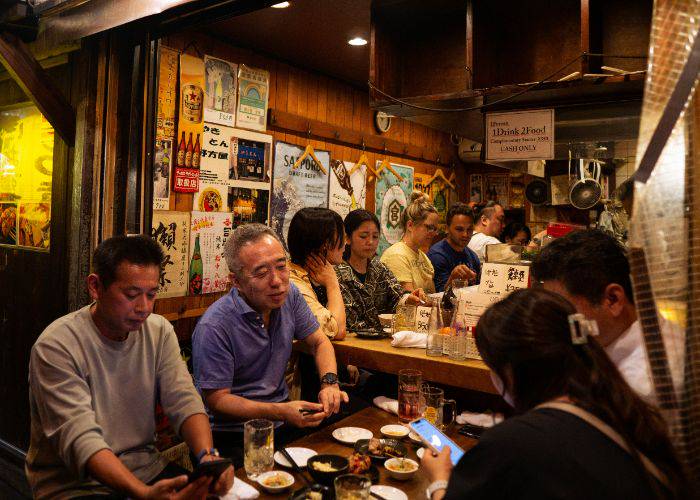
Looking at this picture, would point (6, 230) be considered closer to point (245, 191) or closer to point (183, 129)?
point (183, 129)

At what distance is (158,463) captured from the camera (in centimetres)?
213

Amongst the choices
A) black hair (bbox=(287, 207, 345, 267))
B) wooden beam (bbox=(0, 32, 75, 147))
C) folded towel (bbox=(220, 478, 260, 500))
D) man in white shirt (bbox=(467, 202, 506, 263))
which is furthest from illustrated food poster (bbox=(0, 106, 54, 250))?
man in white shirt (bbox=(467, 202, 506, 263))

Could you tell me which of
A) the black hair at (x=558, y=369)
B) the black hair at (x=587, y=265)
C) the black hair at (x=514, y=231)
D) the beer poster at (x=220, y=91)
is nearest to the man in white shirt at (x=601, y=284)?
the black hair at (x=587, y=265)

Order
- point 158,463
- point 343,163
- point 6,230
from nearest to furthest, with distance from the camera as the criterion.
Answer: point 158,463 < point 6,230 < point 343,163

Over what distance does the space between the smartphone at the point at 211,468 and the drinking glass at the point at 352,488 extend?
12.8 inches

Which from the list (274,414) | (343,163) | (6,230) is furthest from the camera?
(343,163)

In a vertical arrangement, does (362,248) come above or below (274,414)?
above

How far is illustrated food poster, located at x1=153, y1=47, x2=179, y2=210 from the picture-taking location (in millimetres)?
3834

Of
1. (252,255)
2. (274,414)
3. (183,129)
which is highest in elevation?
(183,129)

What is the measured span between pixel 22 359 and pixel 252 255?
2180 millimetres

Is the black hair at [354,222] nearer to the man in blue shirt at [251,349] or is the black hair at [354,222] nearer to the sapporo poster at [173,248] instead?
the sapporo poster at [173,248]

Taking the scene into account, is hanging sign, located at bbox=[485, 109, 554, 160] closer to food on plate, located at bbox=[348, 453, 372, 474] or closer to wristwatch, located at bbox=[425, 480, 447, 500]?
food on plate, located at bbox=[348, 453, 372, 474]

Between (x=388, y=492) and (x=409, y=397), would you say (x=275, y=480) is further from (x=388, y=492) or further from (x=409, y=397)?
(x=409, y=397)

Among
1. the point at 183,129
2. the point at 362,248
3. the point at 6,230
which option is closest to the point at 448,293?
the point at 362,248
